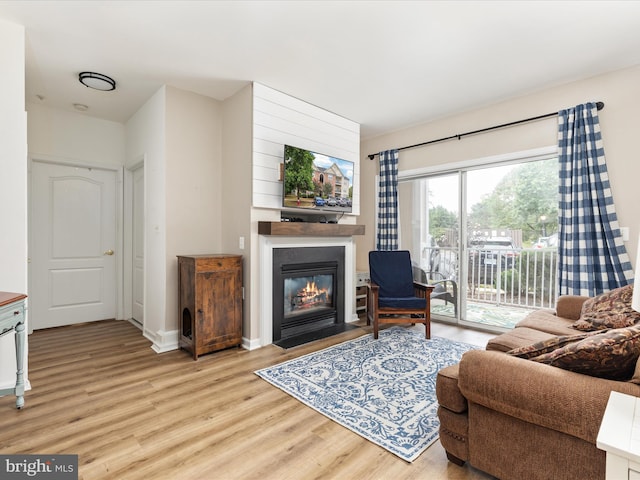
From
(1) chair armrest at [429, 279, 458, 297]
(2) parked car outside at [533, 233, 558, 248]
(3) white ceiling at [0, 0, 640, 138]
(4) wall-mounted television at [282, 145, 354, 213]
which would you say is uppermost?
(3) white ceiling at [0, 0, 640, 138]

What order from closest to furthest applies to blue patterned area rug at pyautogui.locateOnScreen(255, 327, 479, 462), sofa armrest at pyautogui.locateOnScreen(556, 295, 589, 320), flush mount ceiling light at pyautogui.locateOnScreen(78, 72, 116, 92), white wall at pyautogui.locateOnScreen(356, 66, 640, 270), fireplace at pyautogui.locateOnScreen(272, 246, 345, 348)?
blue patterned area rug at pyautogui.locateOnScreen(255, 327, 479, 462) → sofa armrest at pyautogui.locateOnScreen(556, 295, 589, 320) → white wall at pyautogui.locateOnScreen(356, 66, 640, 270) → flush mount ceiling light at pyautogui.locateOnScreen(78, 72, 116, 92) → fireplace at pyautogui.locateOnScreen(272, 246, 345, 348)

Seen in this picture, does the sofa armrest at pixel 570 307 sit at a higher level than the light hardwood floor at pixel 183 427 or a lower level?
higher

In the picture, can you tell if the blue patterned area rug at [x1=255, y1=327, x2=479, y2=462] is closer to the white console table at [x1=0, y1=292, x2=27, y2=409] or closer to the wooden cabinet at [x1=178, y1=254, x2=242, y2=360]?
the wooden cabinet at [x1=178, y1=254, x2=242, y2=360]

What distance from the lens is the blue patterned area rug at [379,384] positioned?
1.93 meters

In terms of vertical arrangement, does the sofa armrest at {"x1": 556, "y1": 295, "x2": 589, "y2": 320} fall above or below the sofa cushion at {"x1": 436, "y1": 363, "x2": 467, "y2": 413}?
above

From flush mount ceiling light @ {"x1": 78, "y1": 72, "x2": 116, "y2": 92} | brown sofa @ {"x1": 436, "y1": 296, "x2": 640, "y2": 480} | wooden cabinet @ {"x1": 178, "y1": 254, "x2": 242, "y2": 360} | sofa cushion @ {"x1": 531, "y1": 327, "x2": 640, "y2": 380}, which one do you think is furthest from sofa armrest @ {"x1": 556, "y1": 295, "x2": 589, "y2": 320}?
flush mount ceiling light @ {"x1": 78, "y1": 72, "x2": 116, "y2": 92}

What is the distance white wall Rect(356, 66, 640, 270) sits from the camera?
2.96 metres

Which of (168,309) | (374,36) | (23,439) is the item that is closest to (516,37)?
(374,36)

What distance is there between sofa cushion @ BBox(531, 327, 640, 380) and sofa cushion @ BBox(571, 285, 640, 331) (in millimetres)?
1113

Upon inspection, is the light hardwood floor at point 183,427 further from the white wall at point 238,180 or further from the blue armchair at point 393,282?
the blue armchair at point 393,282

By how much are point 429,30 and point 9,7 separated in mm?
2971

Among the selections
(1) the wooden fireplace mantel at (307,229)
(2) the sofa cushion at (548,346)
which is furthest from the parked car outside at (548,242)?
(2) the sofa cushion at (548,346)

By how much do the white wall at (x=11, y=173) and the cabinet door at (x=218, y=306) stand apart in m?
1.31

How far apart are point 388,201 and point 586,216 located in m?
2.32
